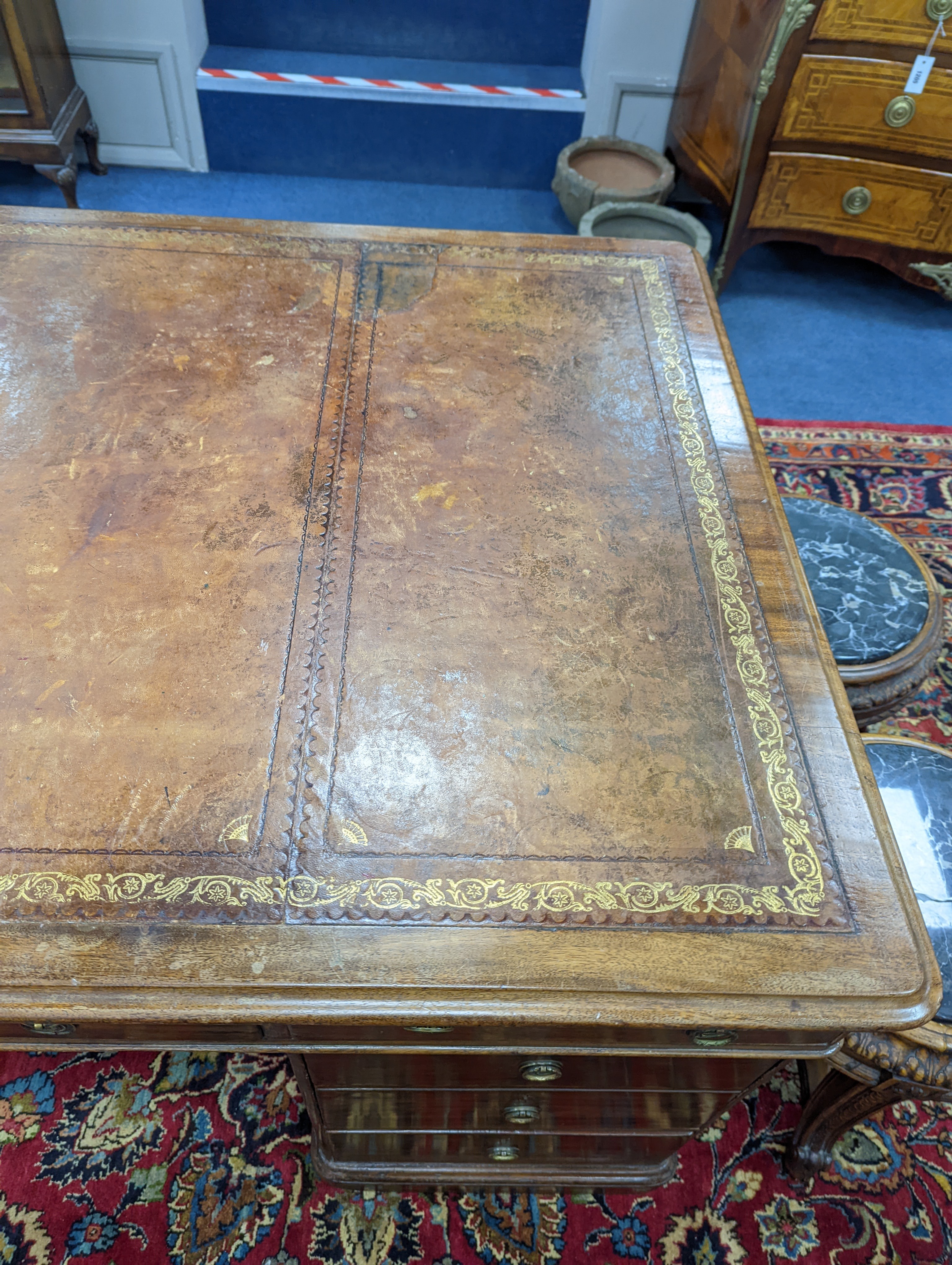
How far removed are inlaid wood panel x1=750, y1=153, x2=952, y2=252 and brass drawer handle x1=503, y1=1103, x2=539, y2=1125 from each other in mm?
3383

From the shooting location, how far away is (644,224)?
3482 mm

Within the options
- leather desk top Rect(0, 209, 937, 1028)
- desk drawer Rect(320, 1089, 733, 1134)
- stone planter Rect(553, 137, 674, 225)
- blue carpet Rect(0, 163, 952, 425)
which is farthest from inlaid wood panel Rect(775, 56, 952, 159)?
desk drawer Rect(320, 1089, 733, 1134)

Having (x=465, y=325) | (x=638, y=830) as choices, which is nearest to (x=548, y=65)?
(x=465, y=325)

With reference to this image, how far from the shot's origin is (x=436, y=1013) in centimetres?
95

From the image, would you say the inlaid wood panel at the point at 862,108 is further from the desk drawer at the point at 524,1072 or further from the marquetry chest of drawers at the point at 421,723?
the desk drawer at the point at 524,1072

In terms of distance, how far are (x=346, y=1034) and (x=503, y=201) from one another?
13.0 feet

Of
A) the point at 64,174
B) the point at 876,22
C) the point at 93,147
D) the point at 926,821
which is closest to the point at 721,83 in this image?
the point at 876,22

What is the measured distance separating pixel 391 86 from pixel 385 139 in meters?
0.23

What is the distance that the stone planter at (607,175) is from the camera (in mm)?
3434

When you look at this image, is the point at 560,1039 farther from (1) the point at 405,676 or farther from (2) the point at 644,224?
(2) the point at 644,224

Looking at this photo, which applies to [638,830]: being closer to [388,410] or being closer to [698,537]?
[698,537]

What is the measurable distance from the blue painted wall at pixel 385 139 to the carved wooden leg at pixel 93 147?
495 mm

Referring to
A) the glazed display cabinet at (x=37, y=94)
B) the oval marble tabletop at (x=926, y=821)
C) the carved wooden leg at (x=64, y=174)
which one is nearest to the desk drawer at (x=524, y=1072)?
the oval marble tabletop at (x=926, y=821)

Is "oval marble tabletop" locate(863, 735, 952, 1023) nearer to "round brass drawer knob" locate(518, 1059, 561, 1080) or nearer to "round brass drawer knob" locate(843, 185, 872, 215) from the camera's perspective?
"round brass drawer knob" locate(518, 1059, 561, 1080)
